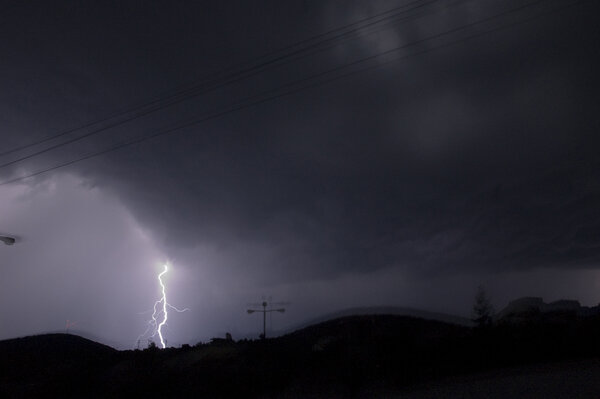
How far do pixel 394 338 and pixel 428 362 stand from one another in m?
2.08

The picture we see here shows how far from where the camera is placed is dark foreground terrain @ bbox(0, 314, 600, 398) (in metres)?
16.8

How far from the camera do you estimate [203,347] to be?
2594 cm

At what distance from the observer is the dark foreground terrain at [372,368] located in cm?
1680

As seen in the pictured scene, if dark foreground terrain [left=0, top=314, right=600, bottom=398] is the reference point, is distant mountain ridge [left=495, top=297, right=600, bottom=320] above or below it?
above

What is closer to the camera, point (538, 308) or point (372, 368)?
point (372, 368)

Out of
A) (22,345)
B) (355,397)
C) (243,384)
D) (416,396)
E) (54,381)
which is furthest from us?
(22,345)

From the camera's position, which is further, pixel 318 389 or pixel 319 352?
pixel 319 352

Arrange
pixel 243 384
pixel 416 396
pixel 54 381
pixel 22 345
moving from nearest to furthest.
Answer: pixel 416 396, pixel 243 384, pixel 54 381, pixel 22 345

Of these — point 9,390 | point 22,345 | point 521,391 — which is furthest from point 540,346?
point 22,345

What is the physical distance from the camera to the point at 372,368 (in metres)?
19.7

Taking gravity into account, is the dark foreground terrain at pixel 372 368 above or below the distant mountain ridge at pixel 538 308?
below

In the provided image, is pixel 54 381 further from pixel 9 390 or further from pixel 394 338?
pixel 394 338

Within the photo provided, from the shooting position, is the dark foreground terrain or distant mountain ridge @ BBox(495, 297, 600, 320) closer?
the dark foreground terrain

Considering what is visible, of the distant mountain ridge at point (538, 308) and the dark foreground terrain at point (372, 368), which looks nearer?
the dark foreground terrain at point (372, 368)
